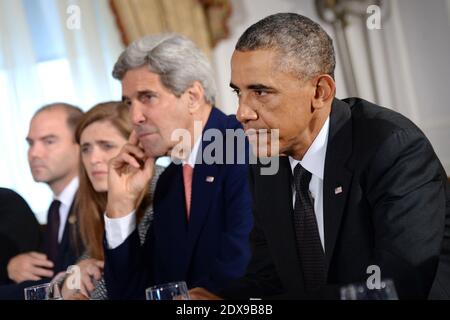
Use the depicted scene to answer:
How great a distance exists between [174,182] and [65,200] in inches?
40.0

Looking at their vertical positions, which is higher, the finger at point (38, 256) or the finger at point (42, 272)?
the finger at point (38, 256)

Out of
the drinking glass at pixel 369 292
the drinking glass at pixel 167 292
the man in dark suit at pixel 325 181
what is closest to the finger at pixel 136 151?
the man in dark suit at pixel 325 181

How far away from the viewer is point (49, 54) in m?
5.14

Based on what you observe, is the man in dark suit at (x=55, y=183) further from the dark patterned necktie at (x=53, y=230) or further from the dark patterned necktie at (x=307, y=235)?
the dark patterned necktie at (x=307, y=235)

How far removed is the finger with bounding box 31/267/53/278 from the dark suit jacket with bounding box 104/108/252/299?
0.61 m

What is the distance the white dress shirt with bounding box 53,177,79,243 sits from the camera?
3.59m

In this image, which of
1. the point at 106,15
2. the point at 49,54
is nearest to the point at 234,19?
the point at 106,15

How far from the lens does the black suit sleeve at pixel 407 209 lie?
178 centimetres

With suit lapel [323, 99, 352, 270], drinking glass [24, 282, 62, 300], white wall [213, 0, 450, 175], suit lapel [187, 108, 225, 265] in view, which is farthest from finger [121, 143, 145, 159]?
white wall [213, 0, 450, 175]

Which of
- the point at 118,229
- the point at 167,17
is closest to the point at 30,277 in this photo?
the point at 118,229

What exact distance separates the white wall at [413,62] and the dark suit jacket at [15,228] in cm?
218

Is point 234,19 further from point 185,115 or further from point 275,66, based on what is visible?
point 275,66

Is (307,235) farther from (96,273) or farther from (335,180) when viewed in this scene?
(96,273)

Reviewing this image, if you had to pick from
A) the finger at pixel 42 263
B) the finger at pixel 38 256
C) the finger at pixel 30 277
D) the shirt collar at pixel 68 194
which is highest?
the shirt collar at pixel 68 194
